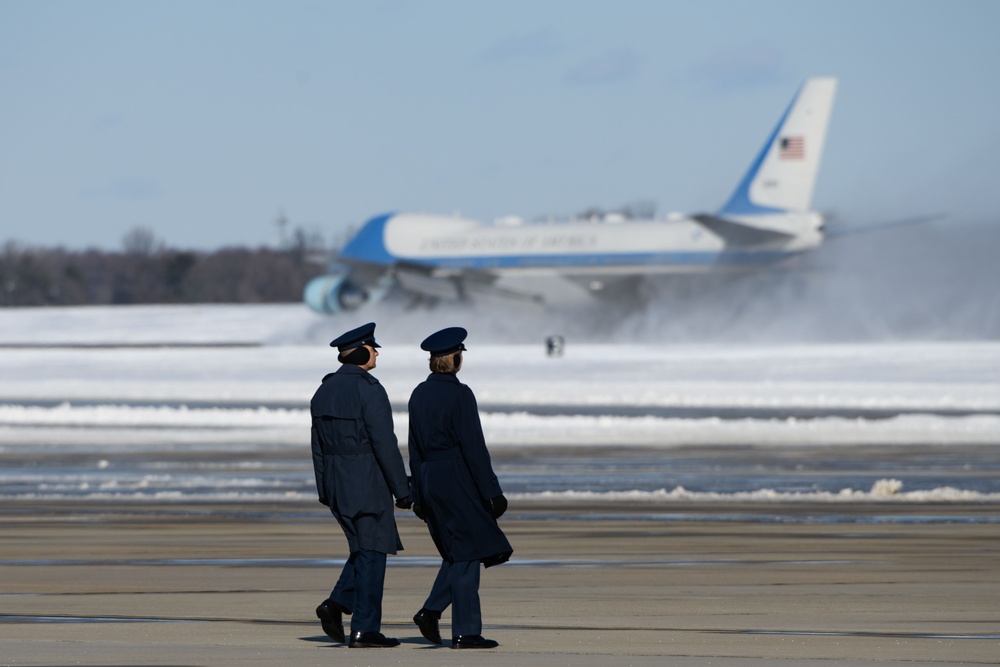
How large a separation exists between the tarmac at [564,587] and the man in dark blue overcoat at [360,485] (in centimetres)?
21

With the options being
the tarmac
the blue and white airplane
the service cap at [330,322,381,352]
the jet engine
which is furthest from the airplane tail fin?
the service cap at [330,322,381,352]

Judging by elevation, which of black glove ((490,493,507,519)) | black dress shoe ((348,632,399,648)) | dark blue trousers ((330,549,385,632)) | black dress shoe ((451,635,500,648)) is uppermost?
black glove ((490,493,507,519))

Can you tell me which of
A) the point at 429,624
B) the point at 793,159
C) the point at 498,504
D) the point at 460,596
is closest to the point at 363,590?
the point at 429,624

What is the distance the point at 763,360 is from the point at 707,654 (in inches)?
1394

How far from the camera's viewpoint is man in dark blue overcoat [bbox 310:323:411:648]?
26.9 feet

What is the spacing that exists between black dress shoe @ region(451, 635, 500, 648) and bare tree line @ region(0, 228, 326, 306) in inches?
4565

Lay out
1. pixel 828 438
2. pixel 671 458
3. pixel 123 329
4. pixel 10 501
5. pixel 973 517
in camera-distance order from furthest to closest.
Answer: pixel 123 329
pixel 828 438
pixel 671 458
pixel 10 501
pixel 973 517

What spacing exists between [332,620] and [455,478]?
0.90 meters

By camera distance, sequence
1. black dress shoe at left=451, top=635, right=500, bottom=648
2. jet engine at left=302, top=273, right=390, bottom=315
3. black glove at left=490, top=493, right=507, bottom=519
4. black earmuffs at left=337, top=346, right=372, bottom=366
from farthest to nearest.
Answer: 1. jet engine at left=302, top=273, right=390, bottom=315
2. black earmuffs at left=337, top=346, right=372, bottom=366
3. black glove at left=490, top=493, right=507, bottom=519
4. black dress shoe at left=451, top=635, right=500, bottom=648

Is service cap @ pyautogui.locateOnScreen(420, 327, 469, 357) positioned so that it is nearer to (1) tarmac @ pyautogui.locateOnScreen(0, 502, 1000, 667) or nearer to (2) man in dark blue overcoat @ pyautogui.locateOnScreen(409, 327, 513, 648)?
(2) man in dark blue overcoat @ pyautogui.locateOnScreen(409, 327, 513, 648)

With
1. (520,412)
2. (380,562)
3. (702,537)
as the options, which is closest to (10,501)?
(702,537)

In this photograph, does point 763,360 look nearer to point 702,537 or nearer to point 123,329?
point 702,537

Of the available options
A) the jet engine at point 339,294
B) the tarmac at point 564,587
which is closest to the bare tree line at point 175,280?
the jet engine at point 339,294

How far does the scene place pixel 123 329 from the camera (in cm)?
8606
